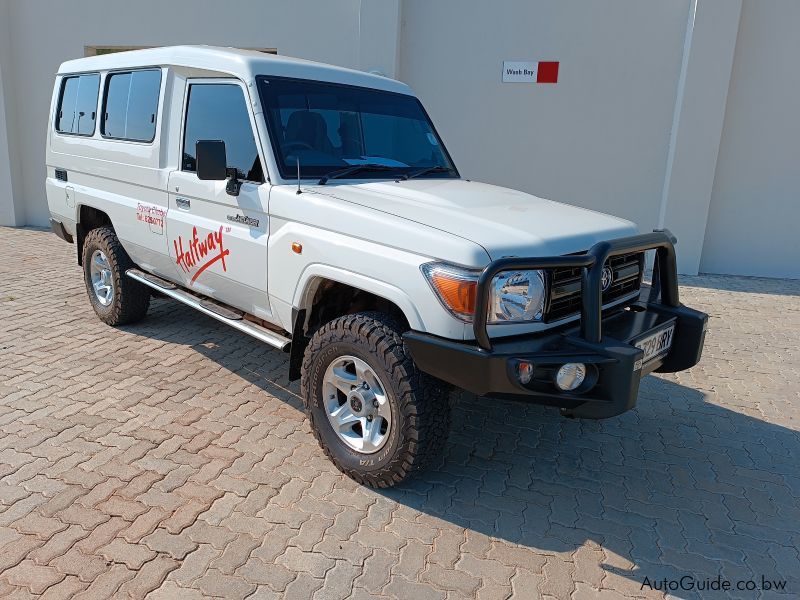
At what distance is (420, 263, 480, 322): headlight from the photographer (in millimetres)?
2625

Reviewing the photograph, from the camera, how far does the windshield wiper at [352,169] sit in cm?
356

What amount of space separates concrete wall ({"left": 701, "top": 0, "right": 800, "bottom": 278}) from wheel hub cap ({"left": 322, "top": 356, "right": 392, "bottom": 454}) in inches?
287

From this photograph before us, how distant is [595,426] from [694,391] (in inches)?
46.3

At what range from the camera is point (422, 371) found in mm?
2852

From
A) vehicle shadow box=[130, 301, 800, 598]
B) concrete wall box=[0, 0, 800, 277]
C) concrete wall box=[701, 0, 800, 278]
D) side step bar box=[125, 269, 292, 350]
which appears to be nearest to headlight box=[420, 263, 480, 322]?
vehicle shadow box=[130, 301, 800, 598]

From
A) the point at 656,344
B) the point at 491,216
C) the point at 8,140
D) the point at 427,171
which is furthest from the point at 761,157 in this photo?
the point at 8,140

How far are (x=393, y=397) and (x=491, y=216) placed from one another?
1030 mm

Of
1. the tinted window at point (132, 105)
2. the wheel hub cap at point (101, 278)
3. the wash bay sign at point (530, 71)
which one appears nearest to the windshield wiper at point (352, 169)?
the tinted window at point (132, 105)

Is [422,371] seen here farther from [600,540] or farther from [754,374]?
[754,374]

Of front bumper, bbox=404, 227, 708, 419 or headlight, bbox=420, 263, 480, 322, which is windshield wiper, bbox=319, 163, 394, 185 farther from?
front bumper, bbox=404, 227, 708, 419

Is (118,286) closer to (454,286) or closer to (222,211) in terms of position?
(222,211)

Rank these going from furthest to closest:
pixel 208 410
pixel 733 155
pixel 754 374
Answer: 1. pixel 733 155
2. pixel 754 374
3. pixel 208 410

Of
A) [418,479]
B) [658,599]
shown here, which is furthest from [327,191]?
[658,599]

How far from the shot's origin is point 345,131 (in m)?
3.88
